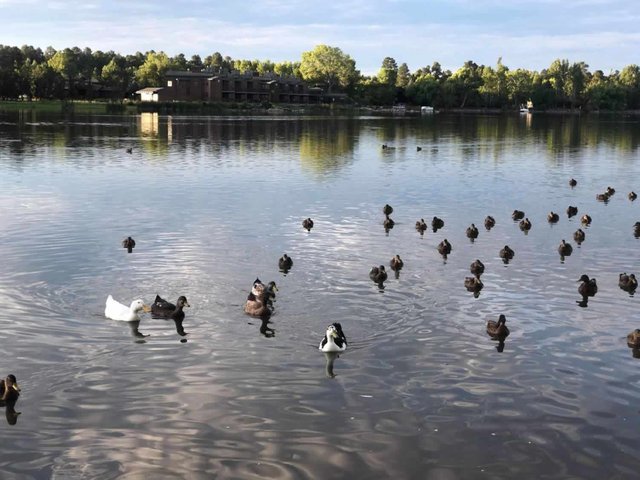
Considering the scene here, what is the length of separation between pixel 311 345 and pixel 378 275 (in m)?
6.11

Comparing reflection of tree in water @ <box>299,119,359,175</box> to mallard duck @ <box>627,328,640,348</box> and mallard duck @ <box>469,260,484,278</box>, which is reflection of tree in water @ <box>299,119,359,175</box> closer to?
mallard duck @ <box>469,260,484,278</box>

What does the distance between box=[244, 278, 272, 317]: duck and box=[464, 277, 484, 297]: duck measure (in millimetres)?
6514

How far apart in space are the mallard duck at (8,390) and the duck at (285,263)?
11564mm

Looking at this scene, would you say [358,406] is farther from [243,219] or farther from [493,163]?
[493,163]

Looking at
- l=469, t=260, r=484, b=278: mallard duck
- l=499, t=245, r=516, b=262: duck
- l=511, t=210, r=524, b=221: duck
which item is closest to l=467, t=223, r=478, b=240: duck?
l=499, t=245, r=516, b=262: duck

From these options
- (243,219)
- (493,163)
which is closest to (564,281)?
(243,219)

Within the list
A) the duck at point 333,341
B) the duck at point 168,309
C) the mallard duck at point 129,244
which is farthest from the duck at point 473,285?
the mallard duck at point 129,244

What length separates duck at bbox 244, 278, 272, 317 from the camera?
19766 mm

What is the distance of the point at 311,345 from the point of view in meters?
17.8

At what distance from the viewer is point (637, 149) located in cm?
8394

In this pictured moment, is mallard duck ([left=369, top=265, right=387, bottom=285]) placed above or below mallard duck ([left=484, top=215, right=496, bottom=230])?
below

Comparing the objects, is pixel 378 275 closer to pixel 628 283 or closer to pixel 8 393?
pixel 628 283

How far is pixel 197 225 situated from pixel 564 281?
16332mm

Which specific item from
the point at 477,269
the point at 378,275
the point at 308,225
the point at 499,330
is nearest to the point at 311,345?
the point at 499,330
